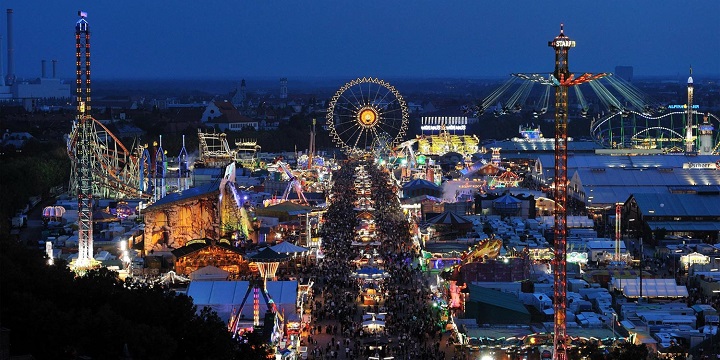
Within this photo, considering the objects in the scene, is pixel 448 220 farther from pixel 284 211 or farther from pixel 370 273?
pixel 370 273

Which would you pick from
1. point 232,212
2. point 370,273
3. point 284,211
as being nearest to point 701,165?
point 284,211

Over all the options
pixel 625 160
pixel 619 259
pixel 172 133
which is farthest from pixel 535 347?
pixel 172 133

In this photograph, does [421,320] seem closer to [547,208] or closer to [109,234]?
[109,234]

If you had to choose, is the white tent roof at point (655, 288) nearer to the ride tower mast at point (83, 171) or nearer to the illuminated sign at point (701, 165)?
the ride tower mast at point (83, 171)

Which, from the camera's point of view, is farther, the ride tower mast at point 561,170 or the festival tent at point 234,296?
the festival tent at point 234,296

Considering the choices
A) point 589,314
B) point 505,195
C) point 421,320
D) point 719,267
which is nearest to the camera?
point 589,314

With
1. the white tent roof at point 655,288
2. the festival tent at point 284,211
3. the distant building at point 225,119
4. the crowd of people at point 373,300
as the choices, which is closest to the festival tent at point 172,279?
the crowd of people at point 373,300

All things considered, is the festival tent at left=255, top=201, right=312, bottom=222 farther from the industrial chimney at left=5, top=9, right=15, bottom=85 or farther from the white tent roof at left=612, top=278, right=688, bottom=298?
the industrial chimney at left=5, top=9, right=15, bottom=85
